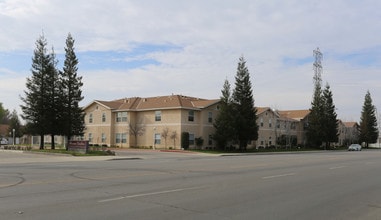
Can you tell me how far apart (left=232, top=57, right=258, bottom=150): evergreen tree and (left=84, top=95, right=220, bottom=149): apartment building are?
4.49m

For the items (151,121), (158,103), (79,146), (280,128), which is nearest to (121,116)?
(151,121)

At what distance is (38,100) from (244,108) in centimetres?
2515

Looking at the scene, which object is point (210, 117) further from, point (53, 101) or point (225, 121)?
point (53, 101)

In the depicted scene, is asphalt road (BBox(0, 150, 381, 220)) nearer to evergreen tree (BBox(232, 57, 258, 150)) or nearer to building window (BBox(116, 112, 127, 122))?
evergreen tree (BBox(232, 57, 258, 150))

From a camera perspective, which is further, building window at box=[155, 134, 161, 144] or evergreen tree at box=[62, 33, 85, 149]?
building window at box=[155, 134, 161, 144]

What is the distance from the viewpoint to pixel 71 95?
44531 mm

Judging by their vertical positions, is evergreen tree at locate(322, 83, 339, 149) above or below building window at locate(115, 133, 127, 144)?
above

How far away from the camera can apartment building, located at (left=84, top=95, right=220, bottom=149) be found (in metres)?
52.9

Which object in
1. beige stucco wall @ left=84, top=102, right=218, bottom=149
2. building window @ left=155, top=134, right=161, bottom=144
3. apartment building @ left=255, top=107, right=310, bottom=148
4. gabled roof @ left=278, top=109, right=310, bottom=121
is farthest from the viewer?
gabled roof @ left=278, top=109, right=310, bottom=121

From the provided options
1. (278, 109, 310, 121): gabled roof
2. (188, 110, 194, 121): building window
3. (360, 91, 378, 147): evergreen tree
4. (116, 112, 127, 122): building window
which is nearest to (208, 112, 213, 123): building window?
(188, 110, 194, 121): building window

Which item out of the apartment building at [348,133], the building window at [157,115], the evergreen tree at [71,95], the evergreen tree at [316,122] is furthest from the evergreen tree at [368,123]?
the evergreen tree at [71,95]

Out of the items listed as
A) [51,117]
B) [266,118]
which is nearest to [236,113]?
[266,118]

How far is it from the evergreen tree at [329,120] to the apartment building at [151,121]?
32129 millimetres

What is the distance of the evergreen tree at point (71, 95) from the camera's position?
44.2 meters
